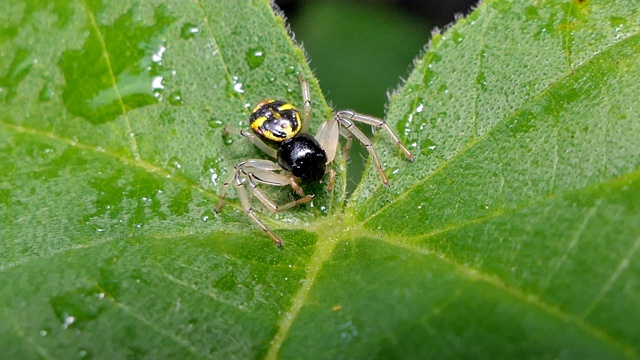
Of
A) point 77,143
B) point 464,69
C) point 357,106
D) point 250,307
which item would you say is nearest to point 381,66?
point 357,106

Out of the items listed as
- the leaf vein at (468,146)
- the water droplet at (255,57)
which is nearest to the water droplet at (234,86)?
the water droplet at (255,57)

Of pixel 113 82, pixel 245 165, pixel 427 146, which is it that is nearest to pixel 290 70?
pixel 245 165

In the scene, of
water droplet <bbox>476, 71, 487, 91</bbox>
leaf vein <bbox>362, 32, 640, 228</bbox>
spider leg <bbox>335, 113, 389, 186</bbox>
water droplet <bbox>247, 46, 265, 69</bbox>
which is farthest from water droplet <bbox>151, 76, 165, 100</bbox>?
water droplet <bbox>476, 71, 487, 91</bbox>

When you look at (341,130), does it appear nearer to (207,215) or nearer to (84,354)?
(207,215)

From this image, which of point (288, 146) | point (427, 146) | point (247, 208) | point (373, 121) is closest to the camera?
Answer: point (427, 146)

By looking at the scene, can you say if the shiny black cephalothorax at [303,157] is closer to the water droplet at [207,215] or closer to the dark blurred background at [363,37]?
the water droplet at [207,215]

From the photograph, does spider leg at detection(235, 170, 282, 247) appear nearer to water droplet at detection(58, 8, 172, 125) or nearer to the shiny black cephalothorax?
the shiny black cephalothorax

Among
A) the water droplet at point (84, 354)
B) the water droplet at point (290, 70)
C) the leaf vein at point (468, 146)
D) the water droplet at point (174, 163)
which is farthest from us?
the water droplet at point (290, 70)

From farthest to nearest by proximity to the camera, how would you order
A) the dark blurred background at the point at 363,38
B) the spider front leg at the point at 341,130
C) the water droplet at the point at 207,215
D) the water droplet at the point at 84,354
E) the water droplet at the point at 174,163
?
the dark blurred background at the point at 363,38 → the spider front leg at the point at 341,130 → the water droplet at the point at 174,163 → the water droplet at the point at 207,215 → the water droplet at the point at 84,354
